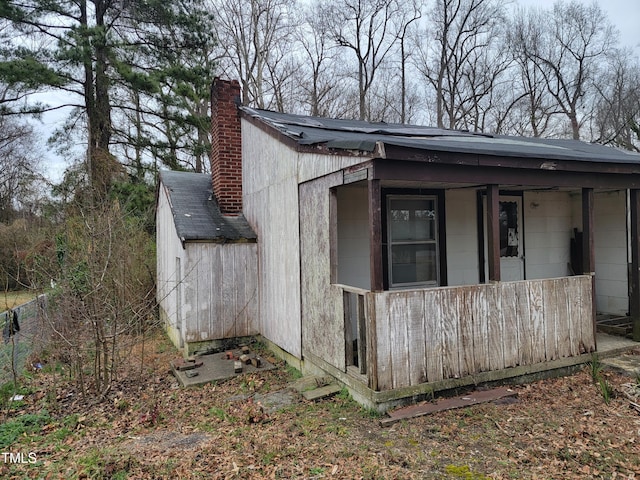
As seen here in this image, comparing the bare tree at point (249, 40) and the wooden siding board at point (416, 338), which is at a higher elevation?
the bare tree at point (249, 40)

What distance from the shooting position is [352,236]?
6.72 meters

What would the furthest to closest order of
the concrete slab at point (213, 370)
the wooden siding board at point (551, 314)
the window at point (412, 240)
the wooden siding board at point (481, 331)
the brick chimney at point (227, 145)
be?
the brick chimney at point (227, 145), the window at point (412, 240), the concrete slab at point (213, 370), the wooden siding board at point (551, 314), the wooden siding board at point (481, 331)

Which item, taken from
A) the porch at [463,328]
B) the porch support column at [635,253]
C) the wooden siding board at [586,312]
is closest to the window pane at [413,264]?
the porch at [463,328]

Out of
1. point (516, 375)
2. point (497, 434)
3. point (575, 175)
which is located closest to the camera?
point (497, 434)

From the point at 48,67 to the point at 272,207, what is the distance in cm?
1134

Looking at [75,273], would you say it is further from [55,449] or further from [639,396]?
[639,396]

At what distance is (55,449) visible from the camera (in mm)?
4219

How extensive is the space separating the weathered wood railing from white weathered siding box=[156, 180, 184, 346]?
4.14 m

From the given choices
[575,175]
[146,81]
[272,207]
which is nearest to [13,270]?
[146,81]

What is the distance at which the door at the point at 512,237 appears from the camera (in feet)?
25.5

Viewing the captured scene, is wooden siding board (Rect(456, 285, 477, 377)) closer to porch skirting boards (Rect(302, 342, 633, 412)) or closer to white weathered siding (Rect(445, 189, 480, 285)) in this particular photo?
porch skirting boards (Rect(302, 342, 633, 412))

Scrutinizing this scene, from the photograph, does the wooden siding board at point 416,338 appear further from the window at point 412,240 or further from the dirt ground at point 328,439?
the window at point 412,240

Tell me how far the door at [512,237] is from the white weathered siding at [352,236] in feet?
9.00

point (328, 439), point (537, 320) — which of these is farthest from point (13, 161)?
point (537, 320)
